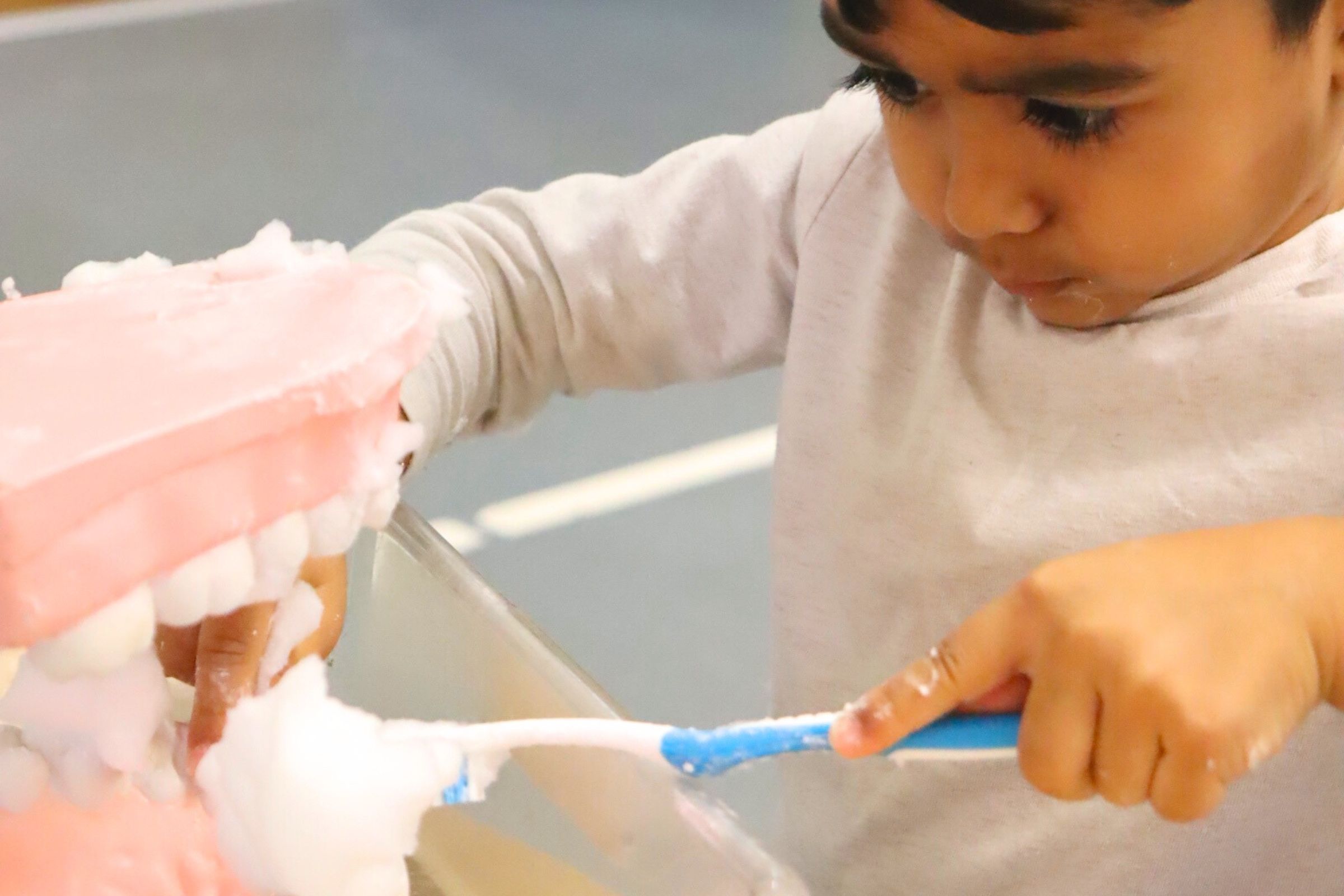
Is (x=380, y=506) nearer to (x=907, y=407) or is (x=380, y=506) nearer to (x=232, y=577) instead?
(x=232, y=577)

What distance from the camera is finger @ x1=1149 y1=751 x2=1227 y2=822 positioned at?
0.39 metres

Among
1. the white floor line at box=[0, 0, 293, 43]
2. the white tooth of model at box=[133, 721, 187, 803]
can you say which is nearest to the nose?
the white tooth of model at box=[133, 721, 187, 803]

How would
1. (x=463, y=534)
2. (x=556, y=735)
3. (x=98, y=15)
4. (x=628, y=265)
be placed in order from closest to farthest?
(x=556, y=735)
(x=628, y=265)
(x=463, y=534)
(x=98, y=15)

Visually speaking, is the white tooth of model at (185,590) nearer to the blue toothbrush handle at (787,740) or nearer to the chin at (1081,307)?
the blue toothbrush handle at (787,740)

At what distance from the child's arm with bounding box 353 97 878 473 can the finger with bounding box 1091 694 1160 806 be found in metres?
0.36

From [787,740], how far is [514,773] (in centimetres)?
20

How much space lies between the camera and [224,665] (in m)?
0.51

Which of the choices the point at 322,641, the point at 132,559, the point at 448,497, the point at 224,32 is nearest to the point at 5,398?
the point at 132,559

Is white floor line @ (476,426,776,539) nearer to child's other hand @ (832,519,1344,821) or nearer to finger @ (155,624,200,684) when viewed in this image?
finger @ (155,624,200,684)

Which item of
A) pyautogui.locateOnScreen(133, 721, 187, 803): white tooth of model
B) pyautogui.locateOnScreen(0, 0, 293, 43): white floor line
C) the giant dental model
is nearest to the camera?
the giant dental model

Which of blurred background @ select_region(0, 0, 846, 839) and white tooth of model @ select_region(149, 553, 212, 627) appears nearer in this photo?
white tooth of model @ select_region(149, 553, 212, 627)

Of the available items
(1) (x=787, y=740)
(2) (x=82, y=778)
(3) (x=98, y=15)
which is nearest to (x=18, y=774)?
(2) (x=82, y=778)

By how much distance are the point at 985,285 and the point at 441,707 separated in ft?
0.98

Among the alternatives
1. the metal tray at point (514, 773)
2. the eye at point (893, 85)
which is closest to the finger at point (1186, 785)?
the metal tray at point (514, 773)
